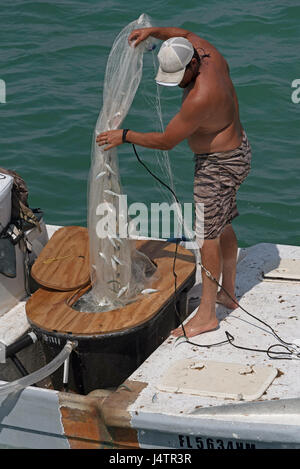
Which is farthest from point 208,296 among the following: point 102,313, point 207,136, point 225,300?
point 207,136

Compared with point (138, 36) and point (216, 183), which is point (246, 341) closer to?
point (216, 183)

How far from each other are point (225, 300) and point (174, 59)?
64.6 inches

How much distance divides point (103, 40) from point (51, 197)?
3832 millimetres

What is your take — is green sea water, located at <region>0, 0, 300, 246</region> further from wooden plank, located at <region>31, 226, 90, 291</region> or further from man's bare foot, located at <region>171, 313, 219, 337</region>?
man's bare foot, located at <region>171, 313, 219, 337</region>

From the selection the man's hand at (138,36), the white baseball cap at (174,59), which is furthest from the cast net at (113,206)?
the white baseball cap at (174,59)

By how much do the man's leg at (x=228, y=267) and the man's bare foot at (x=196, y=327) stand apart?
1.05 ft

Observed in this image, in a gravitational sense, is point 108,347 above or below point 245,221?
above

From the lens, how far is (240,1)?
12.7m

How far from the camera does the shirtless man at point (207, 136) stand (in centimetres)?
469

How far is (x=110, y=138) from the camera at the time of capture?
4805 millimetres

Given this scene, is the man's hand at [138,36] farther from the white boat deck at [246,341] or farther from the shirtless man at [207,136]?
the white boat deck at [246,341]

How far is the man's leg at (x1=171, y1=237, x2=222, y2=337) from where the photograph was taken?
16.6ft
